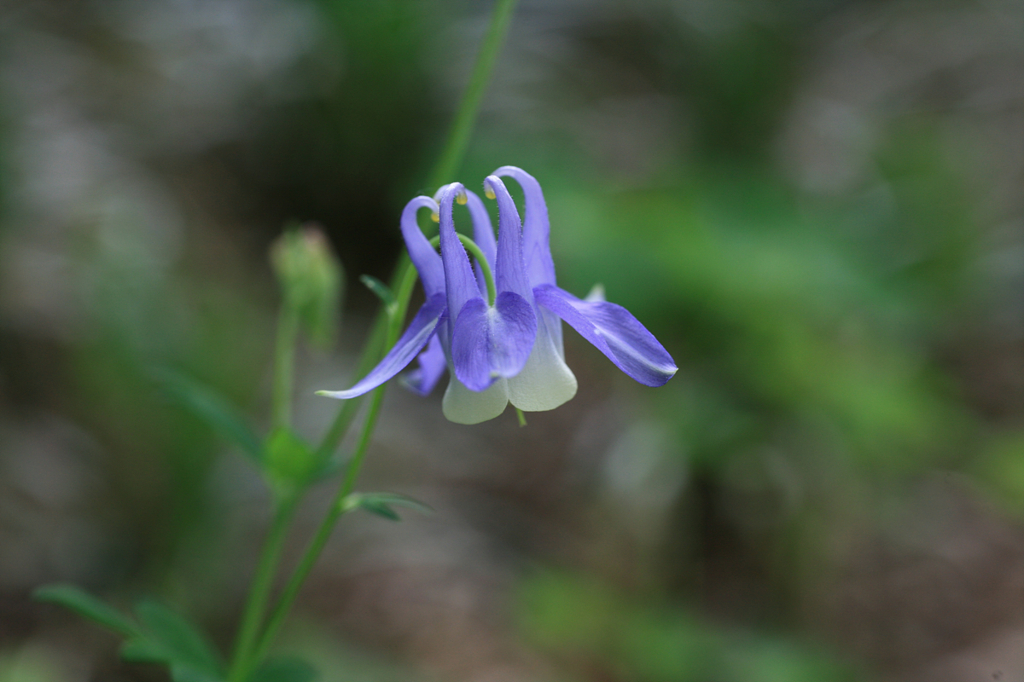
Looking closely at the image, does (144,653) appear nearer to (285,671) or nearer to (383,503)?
(285,671)

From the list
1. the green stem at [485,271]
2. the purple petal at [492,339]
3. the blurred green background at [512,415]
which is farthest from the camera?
the blurred green background at [512,415]

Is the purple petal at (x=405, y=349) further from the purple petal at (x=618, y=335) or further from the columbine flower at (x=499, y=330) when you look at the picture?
the purple petal at (x=618, y=335)

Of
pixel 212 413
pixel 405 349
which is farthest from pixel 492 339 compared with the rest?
pixel 212 413

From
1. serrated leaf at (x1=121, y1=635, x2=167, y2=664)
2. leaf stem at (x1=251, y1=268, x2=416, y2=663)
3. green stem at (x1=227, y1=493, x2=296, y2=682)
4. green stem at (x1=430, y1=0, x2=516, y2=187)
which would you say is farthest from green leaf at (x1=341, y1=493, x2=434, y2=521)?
green stem at (x1=430, y1=0, x2=516, y2=187)

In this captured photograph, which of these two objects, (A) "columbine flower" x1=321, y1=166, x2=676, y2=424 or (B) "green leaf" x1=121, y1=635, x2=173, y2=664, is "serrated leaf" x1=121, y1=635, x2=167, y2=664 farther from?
(A) "columbine flower" x1=321, y1=166, x2=676, y2=424

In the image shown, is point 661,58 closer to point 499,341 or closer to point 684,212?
point 684,212

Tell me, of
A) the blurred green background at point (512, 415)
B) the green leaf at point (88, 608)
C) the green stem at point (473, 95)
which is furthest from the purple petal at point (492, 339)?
the blurred green background at point (512, 415)

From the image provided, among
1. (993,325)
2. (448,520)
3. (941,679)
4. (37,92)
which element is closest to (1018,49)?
(993,325)
